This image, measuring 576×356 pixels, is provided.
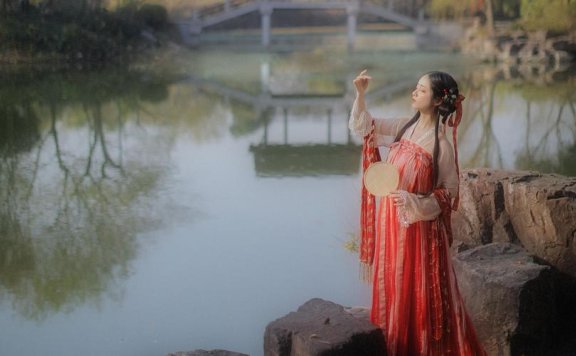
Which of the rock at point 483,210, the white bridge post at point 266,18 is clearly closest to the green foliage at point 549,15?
the white bridge post at point 266,18

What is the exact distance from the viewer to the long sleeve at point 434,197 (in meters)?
2.81

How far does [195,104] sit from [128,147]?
3901 millimetres

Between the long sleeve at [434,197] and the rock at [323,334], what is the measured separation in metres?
0.47

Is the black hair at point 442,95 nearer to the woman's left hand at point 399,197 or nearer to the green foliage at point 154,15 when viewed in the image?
the woman's left hand at point 399,197

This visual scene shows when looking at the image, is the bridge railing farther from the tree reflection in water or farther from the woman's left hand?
the woman's left hand

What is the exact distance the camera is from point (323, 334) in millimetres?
2992

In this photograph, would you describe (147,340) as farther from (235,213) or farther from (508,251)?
(235,213)

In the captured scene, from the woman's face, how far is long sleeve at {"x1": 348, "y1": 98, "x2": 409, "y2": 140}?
0.16m

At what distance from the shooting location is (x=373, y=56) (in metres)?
23.7

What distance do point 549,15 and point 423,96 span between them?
20108 mm

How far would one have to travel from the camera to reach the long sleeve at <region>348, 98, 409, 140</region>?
9.79 feet

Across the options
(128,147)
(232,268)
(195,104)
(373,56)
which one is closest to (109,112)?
(195,104)

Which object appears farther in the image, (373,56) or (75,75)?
(373,56)

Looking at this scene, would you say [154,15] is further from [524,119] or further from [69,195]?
[69,195]
